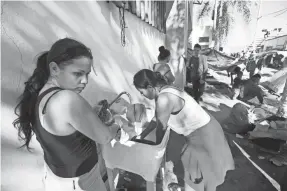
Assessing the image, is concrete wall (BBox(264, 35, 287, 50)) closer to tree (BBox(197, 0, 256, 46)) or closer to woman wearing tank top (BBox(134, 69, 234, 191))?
tree (BBox(197, 0, 256, 46))

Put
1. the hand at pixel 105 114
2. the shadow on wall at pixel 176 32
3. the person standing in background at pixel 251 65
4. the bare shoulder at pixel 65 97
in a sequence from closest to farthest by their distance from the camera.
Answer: the bare shoulder at pixel 65 97
the hand at pixel 105 114
the person standing in background at pixel 251 65
the shadow on wall at pixel 176 32

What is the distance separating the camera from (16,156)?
0.70m

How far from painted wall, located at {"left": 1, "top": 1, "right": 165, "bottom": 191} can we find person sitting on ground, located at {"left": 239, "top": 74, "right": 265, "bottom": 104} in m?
1.20

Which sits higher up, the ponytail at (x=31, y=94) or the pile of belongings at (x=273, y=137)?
the ponytail at (x=31, y=94)

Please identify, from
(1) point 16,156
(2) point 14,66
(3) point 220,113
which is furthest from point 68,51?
(3) point 220,113

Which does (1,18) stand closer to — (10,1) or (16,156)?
(10,1)

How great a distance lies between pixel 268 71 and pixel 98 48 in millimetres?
1451

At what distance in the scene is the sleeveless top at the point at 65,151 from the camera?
657mm

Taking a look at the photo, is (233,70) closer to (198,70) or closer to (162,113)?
(198,70)

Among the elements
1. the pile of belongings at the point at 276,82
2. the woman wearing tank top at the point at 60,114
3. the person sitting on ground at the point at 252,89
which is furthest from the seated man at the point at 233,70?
the woman wearing tank top at the point at 60,114

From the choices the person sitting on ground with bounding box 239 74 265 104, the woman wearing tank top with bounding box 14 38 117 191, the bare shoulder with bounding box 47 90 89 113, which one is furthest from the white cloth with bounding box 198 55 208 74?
the bare shoulder with bounding box 47 90 89 113

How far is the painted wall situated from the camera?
2.08ft

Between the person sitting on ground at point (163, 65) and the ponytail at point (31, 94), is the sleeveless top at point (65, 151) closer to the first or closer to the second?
the ponytail at point (31, 94)

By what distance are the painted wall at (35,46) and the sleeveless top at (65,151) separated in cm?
10
